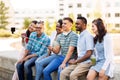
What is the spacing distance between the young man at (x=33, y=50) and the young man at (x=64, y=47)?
1.69ft

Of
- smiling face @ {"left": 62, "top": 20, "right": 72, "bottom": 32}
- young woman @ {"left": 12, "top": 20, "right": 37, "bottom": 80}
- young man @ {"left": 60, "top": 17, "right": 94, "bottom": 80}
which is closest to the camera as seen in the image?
young man @ {"left": 60, "top": 17, "right": 94, "bottom": 80}

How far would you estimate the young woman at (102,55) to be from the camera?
5.84 m

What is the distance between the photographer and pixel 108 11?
95312 millimetres

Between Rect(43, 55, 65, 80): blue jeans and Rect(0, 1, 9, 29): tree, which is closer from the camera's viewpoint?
Rect(43, 55, 65, 80): blue jeans

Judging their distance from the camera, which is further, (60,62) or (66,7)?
(66,7)

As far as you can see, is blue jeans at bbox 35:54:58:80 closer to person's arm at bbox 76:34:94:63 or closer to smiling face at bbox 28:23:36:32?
person's arm at bbox 76:34:94:63

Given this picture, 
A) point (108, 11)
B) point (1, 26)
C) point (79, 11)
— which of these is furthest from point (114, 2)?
point (1, 26)

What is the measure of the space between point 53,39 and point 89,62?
1.35 m

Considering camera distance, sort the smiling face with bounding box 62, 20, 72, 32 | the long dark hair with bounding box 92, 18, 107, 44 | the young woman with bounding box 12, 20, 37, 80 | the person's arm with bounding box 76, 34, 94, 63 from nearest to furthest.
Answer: the long dark hair with bounding box 92, 18, 107, 44 < the person's arm with bounding box 76, 34, 94, 63 < the smiling face with bounding box 62, 20, 72, 32 < the young woman with bounding box 12, 20, 37, 80

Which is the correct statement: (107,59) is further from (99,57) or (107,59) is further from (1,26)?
(1,26)

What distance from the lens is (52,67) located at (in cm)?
686

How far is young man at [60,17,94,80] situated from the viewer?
6.18 m

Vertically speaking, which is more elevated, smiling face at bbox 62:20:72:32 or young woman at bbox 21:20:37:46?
smiling face at bbox 62:20:72:32

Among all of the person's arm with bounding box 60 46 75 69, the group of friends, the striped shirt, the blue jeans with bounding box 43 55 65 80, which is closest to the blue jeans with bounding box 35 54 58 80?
the group of friends
